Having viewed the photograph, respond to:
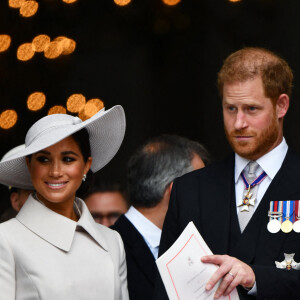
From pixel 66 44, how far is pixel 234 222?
2.63 meters

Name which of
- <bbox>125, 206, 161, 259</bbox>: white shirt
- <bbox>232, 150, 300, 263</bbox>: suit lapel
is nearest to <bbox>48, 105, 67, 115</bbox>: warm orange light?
<bbox>125, 206, 161, 259</bbox>: white shirt

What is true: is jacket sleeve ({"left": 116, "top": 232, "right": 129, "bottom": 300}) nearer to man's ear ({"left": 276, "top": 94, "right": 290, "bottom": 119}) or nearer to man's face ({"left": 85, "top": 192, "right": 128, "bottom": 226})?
man's ear ({"left": 276, "top": 94, "right": 290, "bottom": 119})

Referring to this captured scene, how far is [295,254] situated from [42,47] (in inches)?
114

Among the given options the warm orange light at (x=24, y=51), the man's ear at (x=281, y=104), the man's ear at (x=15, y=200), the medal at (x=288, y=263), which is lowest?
the medal at (x=288, y=263)

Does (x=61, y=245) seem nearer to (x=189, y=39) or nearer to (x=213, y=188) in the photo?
(x=213, y=188)

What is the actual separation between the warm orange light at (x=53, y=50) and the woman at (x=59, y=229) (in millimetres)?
2126

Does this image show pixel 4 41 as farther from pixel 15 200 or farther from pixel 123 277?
pixel 123 277

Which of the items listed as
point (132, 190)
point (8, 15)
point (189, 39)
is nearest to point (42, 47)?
point (8, 15)

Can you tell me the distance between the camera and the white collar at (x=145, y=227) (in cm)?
449

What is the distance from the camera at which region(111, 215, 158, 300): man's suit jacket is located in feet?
14.0

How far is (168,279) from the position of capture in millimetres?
3430

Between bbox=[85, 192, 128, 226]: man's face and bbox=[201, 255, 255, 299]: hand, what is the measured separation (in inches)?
84.0

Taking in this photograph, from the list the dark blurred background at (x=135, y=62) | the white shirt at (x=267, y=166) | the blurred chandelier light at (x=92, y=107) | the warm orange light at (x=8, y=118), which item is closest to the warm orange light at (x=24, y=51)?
the dark blurred background at (x=135, y=62)

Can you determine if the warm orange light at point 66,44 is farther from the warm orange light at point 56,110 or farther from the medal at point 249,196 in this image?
the medal at point 249,196
